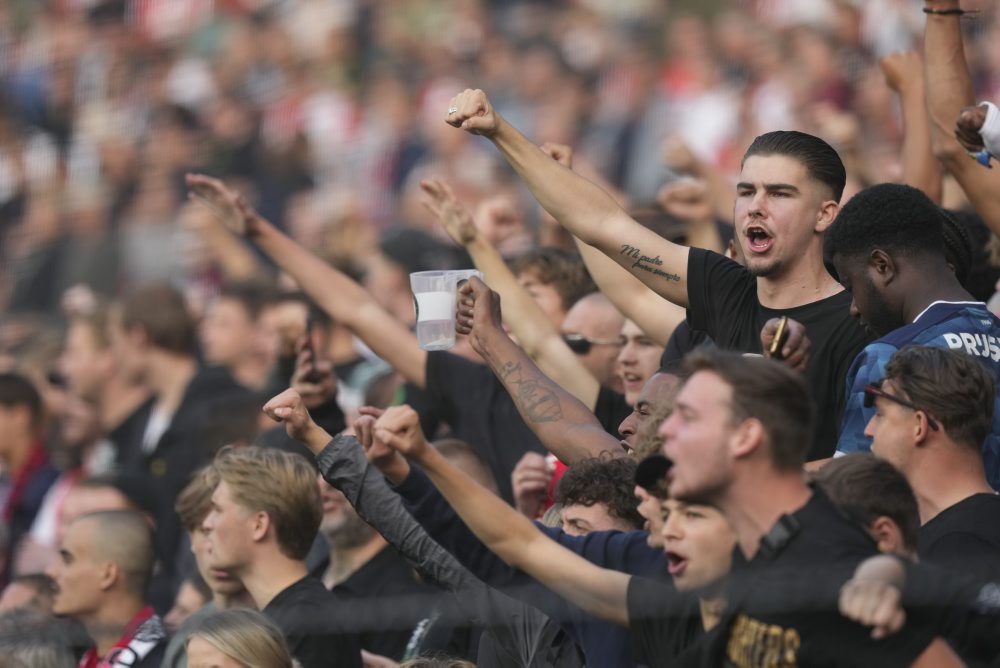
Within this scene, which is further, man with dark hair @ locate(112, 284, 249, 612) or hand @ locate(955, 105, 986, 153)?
man with dark hair @ locate(112, 284, 249, 612)

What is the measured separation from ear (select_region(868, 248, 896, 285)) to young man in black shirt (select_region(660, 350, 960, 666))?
1193 mm

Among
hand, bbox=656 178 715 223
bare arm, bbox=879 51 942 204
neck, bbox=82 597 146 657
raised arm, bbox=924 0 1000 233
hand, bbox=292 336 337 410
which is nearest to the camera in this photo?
raised arm, bbox=924 0 1000 233

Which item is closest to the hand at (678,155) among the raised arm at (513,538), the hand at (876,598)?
the raised arm at (513,538)

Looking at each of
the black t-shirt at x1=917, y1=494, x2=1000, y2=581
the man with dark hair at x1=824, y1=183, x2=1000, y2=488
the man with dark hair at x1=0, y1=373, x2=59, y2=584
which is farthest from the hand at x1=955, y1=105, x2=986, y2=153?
the man with dark hair at x1=0, y1=373, x2=59, y2=584

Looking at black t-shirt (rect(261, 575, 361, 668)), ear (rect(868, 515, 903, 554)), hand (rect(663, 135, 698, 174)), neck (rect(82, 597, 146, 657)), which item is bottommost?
neck (rect(82, 597, 146, 657))

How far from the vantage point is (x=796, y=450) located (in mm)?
3480

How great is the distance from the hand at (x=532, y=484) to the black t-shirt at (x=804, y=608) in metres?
1.88

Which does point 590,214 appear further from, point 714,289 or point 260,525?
point 260,525

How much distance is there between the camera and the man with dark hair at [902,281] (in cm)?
451

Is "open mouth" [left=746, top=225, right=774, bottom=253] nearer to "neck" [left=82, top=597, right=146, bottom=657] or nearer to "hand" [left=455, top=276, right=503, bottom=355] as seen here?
"hand" [left=455, top=276, right=503, bottom=355]

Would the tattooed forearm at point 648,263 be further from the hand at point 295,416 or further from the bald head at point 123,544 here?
the bald head at point 123,544

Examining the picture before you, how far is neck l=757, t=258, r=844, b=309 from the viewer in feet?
16.0

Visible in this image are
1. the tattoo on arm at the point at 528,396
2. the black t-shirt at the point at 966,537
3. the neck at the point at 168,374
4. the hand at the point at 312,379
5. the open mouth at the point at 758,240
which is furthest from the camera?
the neck at the point at 168,374

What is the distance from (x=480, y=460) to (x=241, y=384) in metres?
3.42
